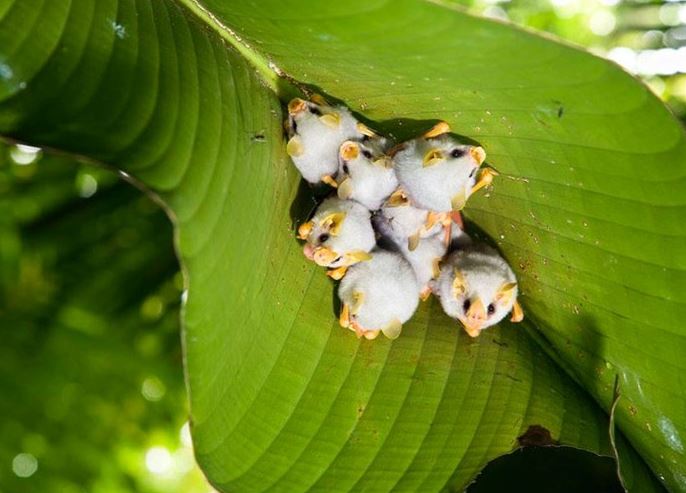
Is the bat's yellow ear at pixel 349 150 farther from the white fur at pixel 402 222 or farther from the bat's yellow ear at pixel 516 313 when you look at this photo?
the bat's yellow ear at pixel 516 313

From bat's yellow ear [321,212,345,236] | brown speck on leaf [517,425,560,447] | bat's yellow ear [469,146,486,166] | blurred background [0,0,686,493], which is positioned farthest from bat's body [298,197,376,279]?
blurred background [0,0,686,493]

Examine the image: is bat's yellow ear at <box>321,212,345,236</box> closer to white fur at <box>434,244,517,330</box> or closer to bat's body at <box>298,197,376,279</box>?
bat's body at <box>298,197,376,279</box>

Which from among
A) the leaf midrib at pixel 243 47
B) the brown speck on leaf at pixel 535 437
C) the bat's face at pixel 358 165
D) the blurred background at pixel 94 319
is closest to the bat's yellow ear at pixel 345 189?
the bat's face at pixel 358 165

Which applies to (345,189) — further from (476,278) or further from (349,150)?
(476,278)

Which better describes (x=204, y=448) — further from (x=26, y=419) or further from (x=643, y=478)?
(x=26, y=419)

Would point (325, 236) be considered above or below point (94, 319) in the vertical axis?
above

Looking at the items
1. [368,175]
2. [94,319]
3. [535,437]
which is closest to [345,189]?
[368,175]

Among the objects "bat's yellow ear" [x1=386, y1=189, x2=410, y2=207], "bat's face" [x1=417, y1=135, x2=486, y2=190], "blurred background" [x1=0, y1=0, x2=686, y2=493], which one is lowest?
"blurred background" [x1=0, y1=0, x2=686, y2=493]
